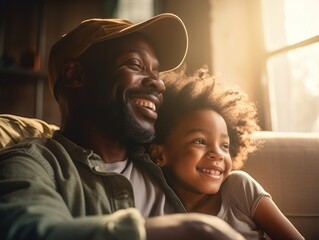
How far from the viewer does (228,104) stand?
924 millimetres

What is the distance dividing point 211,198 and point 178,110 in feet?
0.64

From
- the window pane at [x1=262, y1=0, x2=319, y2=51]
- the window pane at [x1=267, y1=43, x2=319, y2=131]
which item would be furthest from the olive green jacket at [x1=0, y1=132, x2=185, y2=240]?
the window pane at [x1=262, y1=0, x2=319, y2=51]

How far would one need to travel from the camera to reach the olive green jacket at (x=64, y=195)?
0.46 m

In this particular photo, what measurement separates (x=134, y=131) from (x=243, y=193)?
254mm

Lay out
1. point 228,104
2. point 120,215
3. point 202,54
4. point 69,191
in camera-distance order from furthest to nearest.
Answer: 1. point 202,54
2. point 228,104
3. point 69,191
4. point 120,215

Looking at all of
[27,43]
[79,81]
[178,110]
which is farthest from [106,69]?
[27,43]

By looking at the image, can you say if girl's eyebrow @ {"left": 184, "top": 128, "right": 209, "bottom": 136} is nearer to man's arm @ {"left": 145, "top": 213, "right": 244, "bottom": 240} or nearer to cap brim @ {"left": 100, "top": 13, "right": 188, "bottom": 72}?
cap brim @ {"left": 100, "top": 13, "right": 188, "bottom": 72}

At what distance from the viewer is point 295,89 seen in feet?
5.81

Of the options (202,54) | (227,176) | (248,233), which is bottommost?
(248,233)

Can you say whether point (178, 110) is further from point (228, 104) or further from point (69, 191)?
point (69, 191)

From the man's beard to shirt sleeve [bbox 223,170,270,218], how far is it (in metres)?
0.19

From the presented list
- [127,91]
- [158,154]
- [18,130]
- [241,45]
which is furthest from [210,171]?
[241,45]

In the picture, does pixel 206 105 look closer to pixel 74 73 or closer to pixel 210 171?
pixel 210 171

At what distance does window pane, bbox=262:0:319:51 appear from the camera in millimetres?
1698
